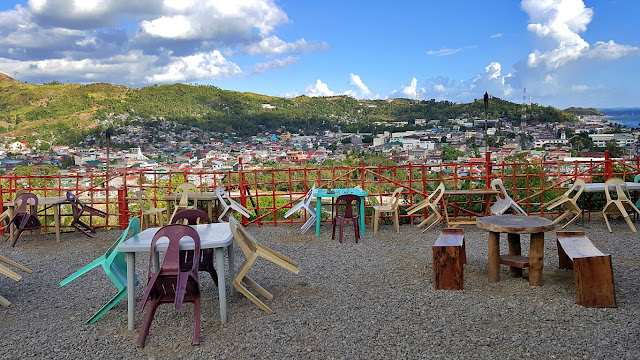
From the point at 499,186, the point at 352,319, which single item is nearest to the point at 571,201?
the point at 499,186

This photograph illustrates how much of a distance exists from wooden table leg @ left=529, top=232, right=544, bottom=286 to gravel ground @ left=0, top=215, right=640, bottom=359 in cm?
10

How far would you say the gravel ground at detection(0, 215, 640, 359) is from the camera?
134 inches

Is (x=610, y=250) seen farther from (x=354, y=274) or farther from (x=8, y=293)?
(x=8, y=293)

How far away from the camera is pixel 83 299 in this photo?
478cm

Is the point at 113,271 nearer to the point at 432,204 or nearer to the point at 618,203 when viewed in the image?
the point at 432,204

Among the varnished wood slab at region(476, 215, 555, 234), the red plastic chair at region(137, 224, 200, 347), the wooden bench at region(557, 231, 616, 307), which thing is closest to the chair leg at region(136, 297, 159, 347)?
the red plastic chair at region(137, 224, 200, 347)

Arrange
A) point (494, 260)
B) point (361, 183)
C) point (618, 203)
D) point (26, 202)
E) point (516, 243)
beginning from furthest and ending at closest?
point (361, 183) → point (618, 203) → point (26, 202) → point (516, 243) → point (494, 260)

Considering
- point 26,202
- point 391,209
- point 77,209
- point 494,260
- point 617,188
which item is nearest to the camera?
point 494,260

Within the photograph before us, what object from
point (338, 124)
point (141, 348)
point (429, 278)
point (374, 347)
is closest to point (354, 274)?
point (429, 278)

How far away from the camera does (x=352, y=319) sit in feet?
13.0

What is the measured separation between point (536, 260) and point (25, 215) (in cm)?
690

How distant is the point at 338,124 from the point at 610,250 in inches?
1903

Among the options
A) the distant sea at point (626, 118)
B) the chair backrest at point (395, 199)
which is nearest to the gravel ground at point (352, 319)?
the chair backrest at point (395, 199)

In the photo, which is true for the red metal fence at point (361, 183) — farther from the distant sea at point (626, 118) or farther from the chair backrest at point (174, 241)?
the distant sea at point (626, 118)
